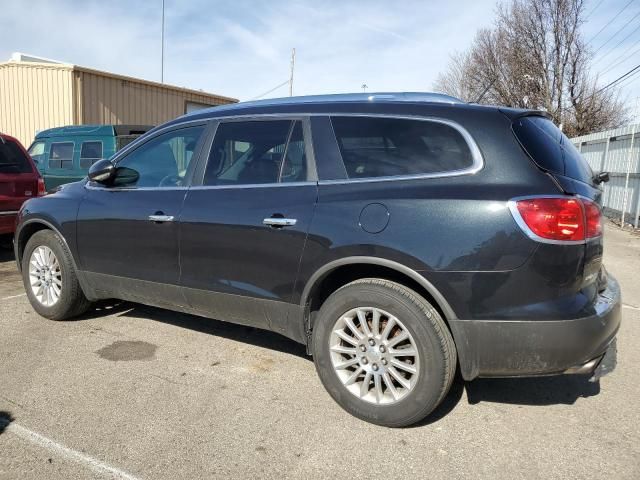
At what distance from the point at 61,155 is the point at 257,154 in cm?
850

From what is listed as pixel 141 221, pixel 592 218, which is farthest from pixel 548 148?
pixel 141 221

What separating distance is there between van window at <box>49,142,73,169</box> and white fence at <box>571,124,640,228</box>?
11.9 metres

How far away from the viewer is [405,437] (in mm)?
2877

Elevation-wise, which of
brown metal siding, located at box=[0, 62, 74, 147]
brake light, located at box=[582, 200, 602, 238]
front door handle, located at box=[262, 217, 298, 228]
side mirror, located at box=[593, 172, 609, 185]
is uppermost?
brown metal siding, located at box=[0, 62, 74, 147]

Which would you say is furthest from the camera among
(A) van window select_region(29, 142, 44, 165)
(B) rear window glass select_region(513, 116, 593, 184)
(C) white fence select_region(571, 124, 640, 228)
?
(C) white fence select_region(571, 124, 640, 228)

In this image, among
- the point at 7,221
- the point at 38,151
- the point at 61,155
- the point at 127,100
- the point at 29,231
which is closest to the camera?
the point at 29,231

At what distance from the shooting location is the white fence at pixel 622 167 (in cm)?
1211

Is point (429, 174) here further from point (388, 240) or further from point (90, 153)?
point (90, 153)

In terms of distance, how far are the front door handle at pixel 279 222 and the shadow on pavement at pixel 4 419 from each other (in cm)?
A: 178

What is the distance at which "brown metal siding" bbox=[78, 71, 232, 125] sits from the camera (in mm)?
16797

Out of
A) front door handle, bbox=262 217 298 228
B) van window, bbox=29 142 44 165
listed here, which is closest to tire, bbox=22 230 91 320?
front door handle, bbox=262 217 298 228

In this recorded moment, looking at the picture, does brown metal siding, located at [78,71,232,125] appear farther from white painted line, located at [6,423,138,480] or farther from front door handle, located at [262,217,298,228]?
white painted line, located at [6,423,138,480]

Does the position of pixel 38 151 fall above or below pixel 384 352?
above

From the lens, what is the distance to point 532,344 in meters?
2.63
